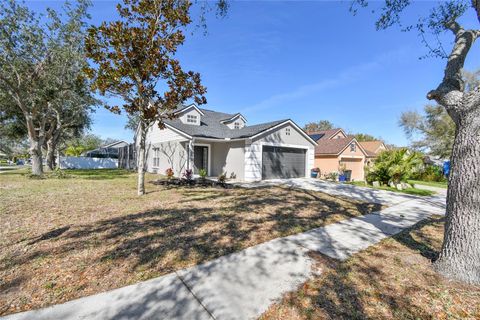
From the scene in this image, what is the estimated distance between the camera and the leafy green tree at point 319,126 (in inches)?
2147

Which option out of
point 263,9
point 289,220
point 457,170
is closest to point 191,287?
point 289,220

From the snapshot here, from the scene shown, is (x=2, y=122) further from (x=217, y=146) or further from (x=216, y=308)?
(x=216, y=308)

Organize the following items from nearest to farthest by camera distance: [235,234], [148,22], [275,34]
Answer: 1. [235,234]
2. [148,22]
3. [275,34]

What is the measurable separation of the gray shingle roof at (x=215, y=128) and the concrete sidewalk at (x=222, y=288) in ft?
35.6

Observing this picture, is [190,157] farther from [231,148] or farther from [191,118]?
[191,118]

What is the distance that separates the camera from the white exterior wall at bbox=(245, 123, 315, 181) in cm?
1474

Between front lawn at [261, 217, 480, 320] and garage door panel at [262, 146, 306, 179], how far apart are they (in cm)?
1168

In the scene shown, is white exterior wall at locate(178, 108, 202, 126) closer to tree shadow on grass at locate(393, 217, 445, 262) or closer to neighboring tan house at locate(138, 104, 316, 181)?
neighboring tan house at locate(138, 104, 316, 181)

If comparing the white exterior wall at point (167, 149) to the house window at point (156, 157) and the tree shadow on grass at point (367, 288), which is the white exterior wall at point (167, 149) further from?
the tree shadow on grass at point (367, 288)

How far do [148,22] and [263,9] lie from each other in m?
4.68

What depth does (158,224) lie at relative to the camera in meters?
5.57

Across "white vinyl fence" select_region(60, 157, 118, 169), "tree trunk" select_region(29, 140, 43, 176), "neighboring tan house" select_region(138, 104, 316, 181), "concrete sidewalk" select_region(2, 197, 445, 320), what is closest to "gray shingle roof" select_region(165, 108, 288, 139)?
"neighboring tan house" select_region(138, 104, 316, 181)

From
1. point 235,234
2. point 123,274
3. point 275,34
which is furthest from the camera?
point 275,34

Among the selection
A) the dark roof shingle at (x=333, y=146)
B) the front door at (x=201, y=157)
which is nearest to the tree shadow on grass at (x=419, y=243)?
the front door at (x=201, y=157)
